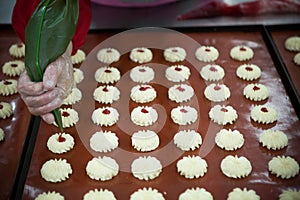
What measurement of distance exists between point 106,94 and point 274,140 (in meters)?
0.77

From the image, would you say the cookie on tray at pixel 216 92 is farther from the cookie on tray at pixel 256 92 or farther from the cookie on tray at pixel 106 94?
the cookie on tray at pixel 106 94

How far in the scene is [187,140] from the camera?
2.00 m

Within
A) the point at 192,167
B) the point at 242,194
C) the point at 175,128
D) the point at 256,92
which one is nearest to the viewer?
the point at 242,194

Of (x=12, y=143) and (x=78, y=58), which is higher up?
(x=78, y=58)

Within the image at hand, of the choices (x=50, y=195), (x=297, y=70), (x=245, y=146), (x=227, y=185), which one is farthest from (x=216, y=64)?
(x=50, y=195)

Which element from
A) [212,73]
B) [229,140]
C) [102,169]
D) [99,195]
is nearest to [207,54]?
[212,73]

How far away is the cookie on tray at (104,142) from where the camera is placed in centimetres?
200

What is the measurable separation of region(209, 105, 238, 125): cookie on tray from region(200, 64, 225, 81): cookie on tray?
22 cm

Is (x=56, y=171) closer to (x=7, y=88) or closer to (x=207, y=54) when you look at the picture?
(x=7, y=88)

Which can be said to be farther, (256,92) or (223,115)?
(256,92)

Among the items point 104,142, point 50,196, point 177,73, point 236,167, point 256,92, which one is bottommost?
point 50,196

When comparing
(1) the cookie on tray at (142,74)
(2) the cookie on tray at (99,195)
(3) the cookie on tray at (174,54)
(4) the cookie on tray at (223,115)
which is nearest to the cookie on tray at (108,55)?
(1) the cookie on tray at (142,74)

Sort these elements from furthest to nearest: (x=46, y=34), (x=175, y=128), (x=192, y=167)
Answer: (x=175, y=128), (x=192, y=167), (x=46, y=34)

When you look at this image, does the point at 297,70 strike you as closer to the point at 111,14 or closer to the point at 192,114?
the point at 192,114
